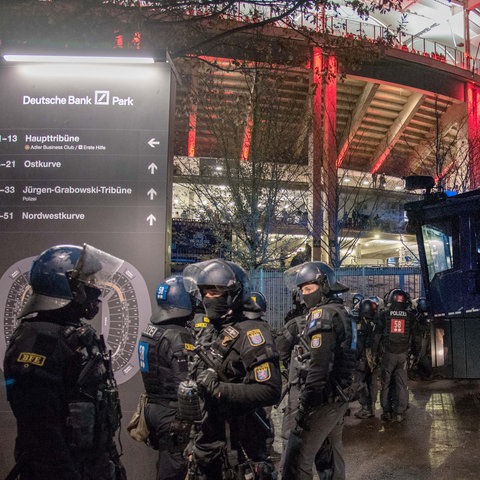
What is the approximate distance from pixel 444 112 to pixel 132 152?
24.4 meters

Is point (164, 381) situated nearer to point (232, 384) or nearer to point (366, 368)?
point (232, 384)

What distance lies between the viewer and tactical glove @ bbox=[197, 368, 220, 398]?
2893 millimetres

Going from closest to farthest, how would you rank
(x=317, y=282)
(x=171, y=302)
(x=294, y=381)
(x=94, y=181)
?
(x=171, y=302) → (x=94, y=181) → (x=317, y=282) → (x=294, y=381)

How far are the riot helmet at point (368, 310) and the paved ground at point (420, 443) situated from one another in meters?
1.68

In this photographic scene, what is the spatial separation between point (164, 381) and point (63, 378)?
1.45m

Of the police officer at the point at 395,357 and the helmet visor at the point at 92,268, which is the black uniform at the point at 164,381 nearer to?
the helmet visor at the point at 92,268

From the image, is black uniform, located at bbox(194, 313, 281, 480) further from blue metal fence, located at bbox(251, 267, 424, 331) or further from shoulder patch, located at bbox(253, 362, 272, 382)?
blue metal fence, located at bbox(251, 267, 424, 331)

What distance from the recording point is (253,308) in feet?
10.8

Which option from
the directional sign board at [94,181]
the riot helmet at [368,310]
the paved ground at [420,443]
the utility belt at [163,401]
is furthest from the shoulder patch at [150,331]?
the riot helmet at [368,310]

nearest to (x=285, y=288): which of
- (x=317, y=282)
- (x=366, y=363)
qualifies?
(x=366, y=363)

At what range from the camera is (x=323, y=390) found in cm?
415

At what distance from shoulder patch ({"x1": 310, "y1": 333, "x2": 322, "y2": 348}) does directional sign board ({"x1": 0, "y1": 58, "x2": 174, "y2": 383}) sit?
141 centimetres

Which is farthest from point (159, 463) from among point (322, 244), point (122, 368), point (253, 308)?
point (322, 244)

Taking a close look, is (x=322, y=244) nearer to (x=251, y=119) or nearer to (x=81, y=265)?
(x=251, y=119)
